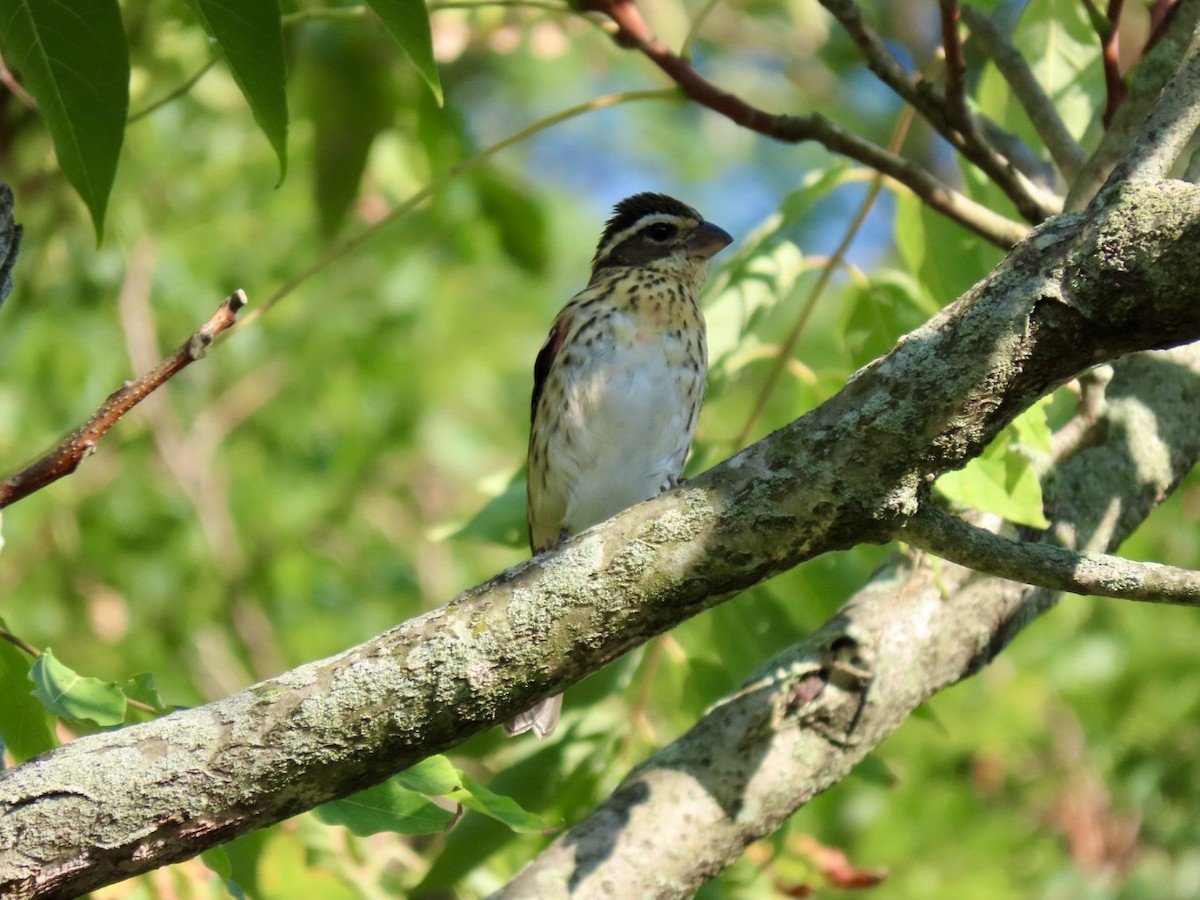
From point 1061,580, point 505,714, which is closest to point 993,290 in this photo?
point 1061,580

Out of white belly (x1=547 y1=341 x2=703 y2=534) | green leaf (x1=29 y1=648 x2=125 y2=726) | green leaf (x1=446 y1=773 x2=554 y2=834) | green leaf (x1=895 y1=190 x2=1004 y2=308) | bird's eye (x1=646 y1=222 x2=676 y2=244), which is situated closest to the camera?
green leaf (x1=29 y1=648 x2=125 y2=726)

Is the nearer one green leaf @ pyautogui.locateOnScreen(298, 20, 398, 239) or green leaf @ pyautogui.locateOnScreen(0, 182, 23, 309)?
green leaf @ pyautogui.locateOnScreen(0, 182, 23, 309)

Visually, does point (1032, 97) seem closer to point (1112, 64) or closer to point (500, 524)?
point (1112, 64)

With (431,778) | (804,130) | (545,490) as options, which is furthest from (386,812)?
(545,490)

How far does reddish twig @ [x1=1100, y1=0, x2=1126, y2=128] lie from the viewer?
11.0 ft

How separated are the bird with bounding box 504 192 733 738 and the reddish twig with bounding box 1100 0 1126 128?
1.65m

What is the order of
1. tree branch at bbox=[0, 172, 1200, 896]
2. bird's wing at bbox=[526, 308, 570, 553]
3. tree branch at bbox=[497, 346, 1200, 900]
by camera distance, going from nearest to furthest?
tree branch at bbox=[0, 172, 1200, 896], tree branch at bbox=[497, 346, 1200, 900], bird's wing at bbox=[526, 308, 570, 553]

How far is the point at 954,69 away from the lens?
330 centimetres

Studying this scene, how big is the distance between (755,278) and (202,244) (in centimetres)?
432

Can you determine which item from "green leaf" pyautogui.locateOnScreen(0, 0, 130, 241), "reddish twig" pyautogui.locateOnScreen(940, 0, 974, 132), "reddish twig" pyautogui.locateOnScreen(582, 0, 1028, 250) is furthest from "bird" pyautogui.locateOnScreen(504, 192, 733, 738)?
"green leaf" pyautogui.locateOnScreen(0, 0, 130, 241)

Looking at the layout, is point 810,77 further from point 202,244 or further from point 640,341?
point 640,341

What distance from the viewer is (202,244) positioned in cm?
744

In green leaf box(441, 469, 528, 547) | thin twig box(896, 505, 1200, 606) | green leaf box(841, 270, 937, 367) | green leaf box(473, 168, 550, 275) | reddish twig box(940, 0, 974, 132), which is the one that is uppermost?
green leaf box(473, 168, 550, 275)

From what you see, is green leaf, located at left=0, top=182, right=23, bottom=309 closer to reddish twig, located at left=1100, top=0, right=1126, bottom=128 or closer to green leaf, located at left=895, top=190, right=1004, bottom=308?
green leaf, located at left=895, top=190, right=1004, bottom=308
